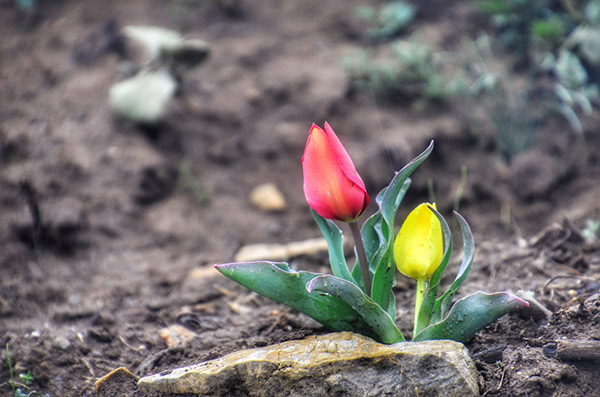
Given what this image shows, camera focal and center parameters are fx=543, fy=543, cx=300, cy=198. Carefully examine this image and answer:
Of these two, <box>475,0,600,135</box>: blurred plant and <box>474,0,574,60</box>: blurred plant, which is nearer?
<box>475,0,600,135</box>: blurred plant

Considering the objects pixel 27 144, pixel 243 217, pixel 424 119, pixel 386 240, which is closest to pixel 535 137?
pixel 424 119

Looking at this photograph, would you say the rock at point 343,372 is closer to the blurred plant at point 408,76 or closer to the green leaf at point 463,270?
the green leaf at point 463,270

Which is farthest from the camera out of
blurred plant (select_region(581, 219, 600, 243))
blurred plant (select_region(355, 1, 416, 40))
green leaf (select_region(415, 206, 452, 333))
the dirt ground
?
blurred plant (select_region(355, 1, 416, 40))

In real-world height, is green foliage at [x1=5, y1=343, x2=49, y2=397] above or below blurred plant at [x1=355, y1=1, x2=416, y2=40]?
below

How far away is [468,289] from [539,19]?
2.02 metres

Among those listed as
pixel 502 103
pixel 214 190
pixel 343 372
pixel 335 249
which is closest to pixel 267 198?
pixel 214 190

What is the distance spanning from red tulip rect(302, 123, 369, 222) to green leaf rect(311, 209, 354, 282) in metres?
0.17

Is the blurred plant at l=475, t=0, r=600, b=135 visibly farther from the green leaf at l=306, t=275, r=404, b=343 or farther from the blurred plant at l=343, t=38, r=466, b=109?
the green leaf at l=306, t=275, r=404, b=343

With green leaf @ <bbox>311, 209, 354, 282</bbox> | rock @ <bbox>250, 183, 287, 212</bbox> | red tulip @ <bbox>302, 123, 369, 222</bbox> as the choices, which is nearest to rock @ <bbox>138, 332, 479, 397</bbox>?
green leaf @ <bbox>311, 209, 354, 282</bbox>

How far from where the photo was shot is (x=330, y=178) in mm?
1304

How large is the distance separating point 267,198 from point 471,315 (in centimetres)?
171

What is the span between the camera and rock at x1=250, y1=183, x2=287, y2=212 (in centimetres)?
291

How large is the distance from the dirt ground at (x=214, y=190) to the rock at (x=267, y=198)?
41 mm

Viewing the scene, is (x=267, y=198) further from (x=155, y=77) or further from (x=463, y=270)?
(x=463, y=270)
